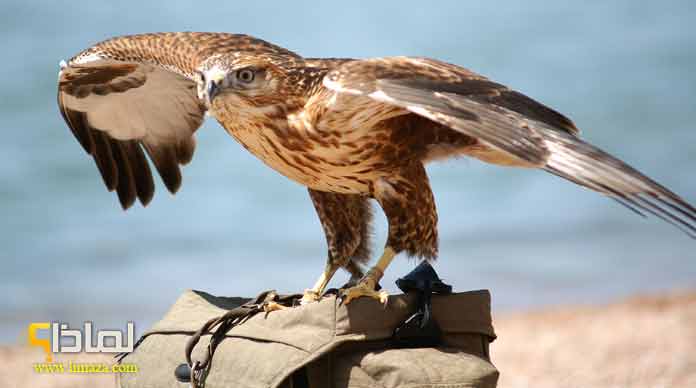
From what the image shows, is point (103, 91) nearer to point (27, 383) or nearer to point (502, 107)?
point (27, 383)

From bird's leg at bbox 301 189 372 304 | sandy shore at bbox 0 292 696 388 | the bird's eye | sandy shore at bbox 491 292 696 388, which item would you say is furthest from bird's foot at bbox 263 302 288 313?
sandy shore at bbox 491 292 696 388

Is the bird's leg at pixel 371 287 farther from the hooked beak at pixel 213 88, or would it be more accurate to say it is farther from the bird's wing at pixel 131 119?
the bird's wing at pixel 131 119

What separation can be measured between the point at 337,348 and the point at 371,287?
0.28 metres

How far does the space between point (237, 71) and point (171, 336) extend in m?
1.08

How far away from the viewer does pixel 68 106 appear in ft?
15.9

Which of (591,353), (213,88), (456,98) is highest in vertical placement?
(213,88)

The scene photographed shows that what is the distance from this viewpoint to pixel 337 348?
293cm

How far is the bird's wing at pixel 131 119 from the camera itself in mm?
4668

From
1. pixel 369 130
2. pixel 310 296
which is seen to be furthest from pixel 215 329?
pixel 369 130

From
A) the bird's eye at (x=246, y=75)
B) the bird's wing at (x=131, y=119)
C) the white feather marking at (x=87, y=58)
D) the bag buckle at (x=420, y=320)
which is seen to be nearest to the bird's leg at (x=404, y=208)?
the bag buckle at (x=420, y=320)

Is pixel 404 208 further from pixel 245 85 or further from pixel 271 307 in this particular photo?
pixel 245 85

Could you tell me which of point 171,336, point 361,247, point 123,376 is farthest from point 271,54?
point 123,376

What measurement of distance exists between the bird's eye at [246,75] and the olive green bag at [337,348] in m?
0.84

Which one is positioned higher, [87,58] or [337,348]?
[87,58]
